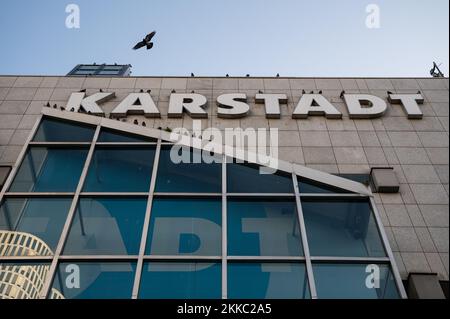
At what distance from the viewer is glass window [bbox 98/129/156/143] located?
551 inches

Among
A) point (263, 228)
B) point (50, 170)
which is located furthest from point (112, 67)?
point (263, 228)

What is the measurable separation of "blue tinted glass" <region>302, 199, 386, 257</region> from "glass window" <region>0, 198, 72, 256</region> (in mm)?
6242

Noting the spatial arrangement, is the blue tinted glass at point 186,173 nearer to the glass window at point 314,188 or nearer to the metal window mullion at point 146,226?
the metal window mullion at point 146,226

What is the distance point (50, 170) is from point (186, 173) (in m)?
3.89

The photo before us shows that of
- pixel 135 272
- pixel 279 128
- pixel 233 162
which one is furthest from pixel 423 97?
pixel 135 272

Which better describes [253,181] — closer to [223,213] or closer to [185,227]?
[223,213]

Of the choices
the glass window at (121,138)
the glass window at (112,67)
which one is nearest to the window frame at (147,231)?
the glass window at (121,138)

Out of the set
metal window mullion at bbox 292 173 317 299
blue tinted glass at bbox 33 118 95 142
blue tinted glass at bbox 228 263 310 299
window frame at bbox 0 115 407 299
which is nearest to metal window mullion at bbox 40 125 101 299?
window frame at bbox 0 115 407 299

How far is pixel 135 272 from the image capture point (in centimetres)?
1020

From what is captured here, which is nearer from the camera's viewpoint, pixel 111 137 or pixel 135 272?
pixel 135 272

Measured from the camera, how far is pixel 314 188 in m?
12.6

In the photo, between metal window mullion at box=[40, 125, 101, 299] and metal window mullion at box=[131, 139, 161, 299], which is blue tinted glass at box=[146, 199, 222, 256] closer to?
metal window mullion at box=[131, 139, 161, 299]

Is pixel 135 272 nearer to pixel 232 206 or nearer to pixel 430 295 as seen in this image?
pixel 232 206
